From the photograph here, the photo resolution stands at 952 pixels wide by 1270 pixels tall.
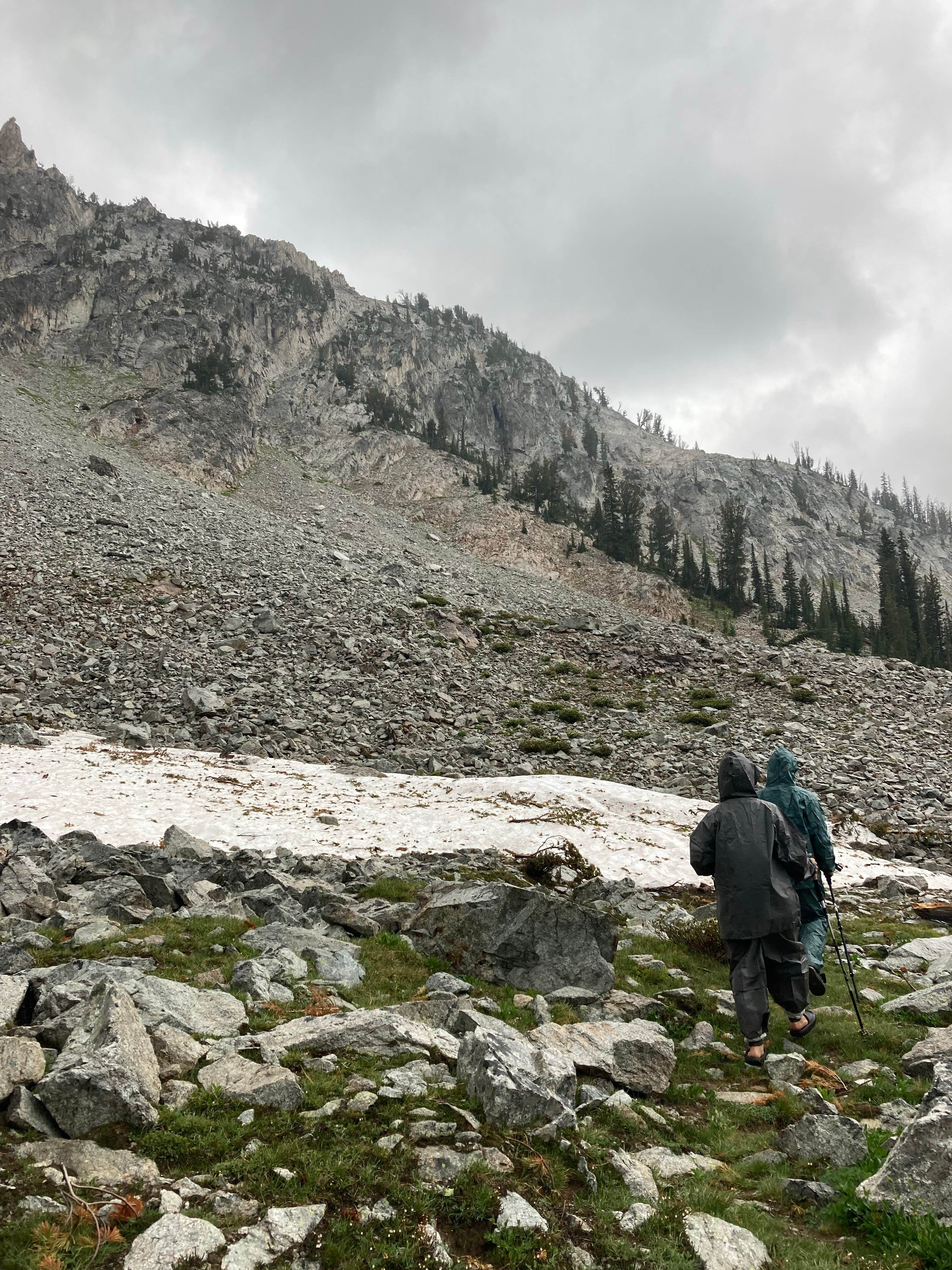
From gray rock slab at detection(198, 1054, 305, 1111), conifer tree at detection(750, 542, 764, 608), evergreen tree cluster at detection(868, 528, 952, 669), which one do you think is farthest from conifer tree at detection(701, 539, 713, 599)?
gray rock slab at detection(198, 1054, 305, 1111)

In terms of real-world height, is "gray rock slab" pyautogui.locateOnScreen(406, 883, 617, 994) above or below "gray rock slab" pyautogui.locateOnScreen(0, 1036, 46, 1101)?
below

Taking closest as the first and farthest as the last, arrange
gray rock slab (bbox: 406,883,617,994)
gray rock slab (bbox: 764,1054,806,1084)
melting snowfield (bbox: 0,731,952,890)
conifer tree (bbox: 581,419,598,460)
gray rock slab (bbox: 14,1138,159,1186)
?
gray rock slab (bbox: 14,1138,159,1186) < gray rock slab (bbox: 764,1054,806,1084) < gray rock slab (bbox: 406,883,617,994) < melting snowfield (bbox: 0,731,952,890) < conifer tree (bbox: 581,419,598,460)

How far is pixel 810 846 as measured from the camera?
29.6 feet

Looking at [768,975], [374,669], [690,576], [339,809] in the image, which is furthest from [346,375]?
[768,975]

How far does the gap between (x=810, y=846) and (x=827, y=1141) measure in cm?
454

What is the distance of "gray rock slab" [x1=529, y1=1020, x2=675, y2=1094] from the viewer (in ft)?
19.8

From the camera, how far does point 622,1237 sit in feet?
12.7

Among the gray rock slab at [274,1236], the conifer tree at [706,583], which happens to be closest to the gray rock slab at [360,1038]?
the gray rock slab at [274,1236]

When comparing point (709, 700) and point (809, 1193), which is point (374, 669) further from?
point (809, 1193)

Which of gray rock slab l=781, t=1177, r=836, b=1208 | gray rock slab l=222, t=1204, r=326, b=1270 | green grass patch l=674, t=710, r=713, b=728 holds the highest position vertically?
green grass patch l=674, t=710, r=713, b=728

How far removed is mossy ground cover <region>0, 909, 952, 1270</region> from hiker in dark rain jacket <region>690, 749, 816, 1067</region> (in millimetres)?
1369

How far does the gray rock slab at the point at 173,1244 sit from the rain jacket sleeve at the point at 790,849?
6556 mm

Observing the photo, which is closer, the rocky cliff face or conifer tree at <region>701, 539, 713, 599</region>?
the rocky cliff face

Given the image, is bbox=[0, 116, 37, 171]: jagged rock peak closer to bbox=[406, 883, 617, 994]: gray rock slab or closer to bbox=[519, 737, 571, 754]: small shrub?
bbox=[519, 737, 571, 754]: small shrub
